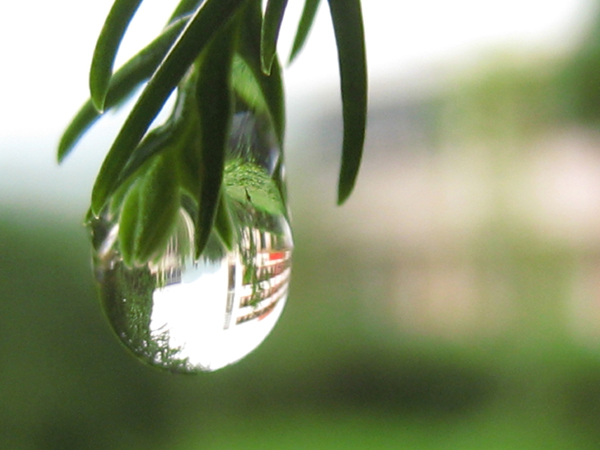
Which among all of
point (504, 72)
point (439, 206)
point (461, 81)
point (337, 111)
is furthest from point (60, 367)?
point (504, 72)

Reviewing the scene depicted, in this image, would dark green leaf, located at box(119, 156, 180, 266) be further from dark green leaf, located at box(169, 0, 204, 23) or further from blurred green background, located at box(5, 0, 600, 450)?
blurred green background, located at box(5, 0, 600, 450)

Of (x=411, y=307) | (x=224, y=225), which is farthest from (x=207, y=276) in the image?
(x=411, y=307)

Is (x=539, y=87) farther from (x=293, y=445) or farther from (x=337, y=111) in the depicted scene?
(x=293, y=445)

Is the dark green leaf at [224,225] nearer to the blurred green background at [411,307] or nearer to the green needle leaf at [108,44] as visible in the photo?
the green needle leaf at [108,44]

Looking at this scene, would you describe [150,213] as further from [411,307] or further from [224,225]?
[411,307]

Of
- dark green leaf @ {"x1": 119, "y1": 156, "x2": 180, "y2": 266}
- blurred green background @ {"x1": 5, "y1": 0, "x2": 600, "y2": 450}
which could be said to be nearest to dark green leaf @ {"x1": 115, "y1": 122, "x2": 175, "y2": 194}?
dark green leaf @ {"x1": 119, "y1": 156, "x2": 180, "y2": 266}
